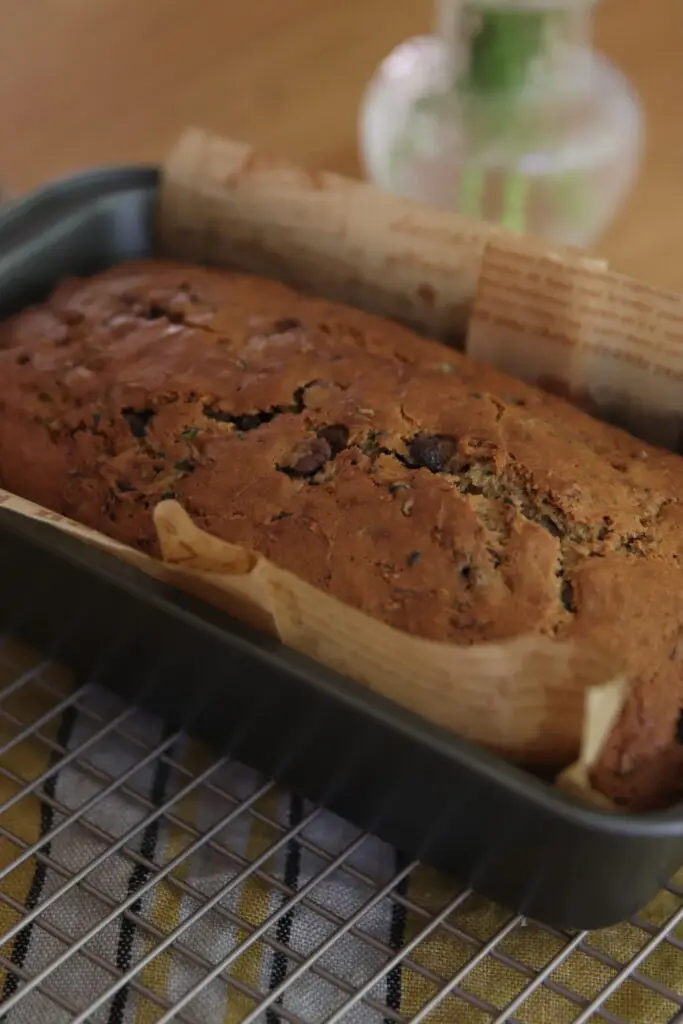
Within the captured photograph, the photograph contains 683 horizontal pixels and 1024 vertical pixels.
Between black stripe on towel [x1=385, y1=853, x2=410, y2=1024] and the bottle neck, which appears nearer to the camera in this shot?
black stripe on towel [x1=385, y1=853, x2=410, y2=1024]

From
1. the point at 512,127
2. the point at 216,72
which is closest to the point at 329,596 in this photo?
the point at 512,127

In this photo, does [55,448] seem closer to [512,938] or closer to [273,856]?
[273,856]

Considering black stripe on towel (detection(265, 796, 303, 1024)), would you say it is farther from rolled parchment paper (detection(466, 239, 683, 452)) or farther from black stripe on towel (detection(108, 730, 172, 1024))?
rolled parchment paper (detection(466, 239, 683, 452))

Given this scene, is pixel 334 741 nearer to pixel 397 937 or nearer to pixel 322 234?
pixel 397 937

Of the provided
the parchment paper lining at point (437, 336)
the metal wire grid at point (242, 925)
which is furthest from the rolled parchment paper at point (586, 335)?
the metal wire grid at point (242, 925)

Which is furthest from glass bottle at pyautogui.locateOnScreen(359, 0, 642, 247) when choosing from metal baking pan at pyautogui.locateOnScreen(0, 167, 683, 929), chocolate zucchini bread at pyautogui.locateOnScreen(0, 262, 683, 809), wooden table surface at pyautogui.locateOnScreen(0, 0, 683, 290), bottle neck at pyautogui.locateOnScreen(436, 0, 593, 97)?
metal baking pan at pyautogui.locateOnScreen(0, 167, 683, 929)

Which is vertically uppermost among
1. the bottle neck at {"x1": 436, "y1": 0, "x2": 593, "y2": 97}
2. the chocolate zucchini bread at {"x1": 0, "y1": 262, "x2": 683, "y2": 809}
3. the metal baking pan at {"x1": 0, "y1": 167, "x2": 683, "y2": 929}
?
the bottle neck at {"x1": 436, "y1": 0, "x2": 593, "y2": 97}

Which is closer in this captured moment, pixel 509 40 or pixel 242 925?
pixel 242 925
